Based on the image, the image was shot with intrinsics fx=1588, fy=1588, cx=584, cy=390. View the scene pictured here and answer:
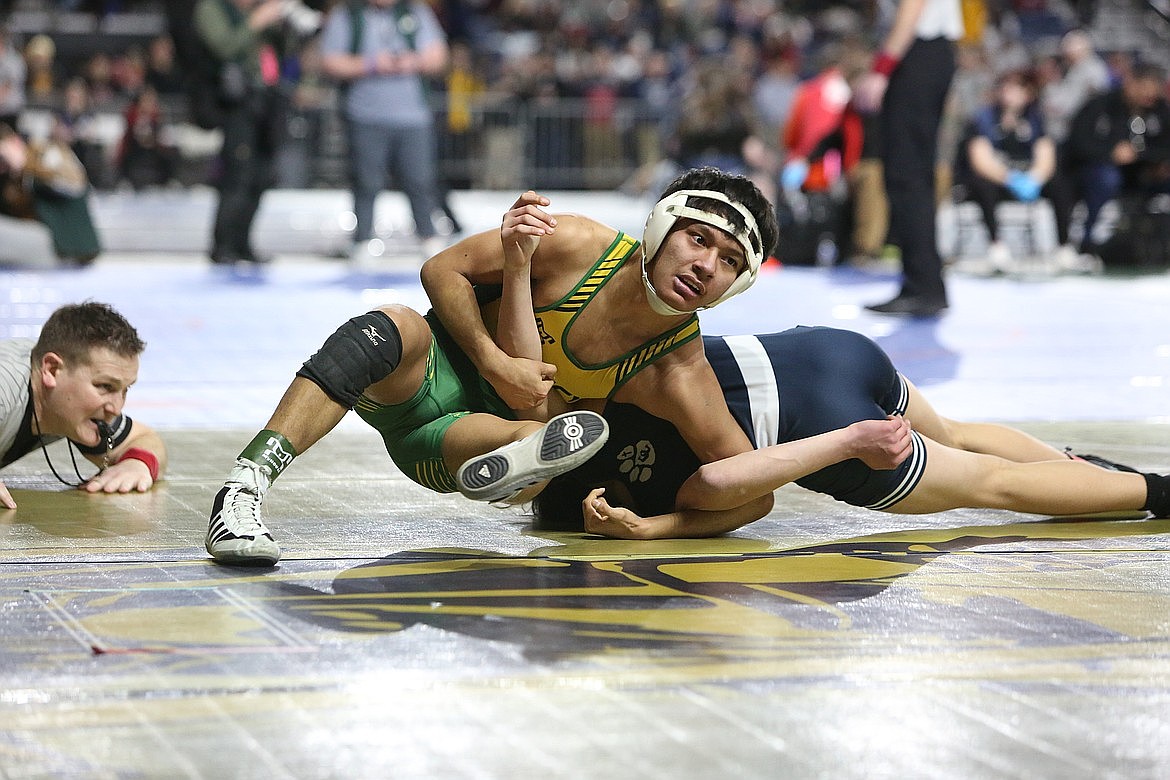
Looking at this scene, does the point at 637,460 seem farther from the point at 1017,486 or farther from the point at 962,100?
the point at 962,100

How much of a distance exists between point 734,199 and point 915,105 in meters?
4.20

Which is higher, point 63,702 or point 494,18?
point 494,18

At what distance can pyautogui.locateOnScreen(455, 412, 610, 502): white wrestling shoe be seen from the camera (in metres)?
3.12

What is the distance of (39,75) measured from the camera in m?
16.4

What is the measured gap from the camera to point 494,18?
20562 mm

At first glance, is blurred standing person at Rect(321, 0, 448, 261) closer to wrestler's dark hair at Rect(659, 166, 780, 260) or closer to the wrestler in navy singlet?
the wrestler in navy singlet

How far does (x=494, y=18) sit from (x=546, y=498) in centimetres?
1756

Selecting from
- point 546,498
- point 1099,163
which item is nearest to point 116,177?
point 1099,163

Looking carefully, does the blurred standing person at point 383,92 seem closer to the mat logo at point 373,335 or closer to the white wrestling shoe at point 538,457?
the mat logo at point 373,335

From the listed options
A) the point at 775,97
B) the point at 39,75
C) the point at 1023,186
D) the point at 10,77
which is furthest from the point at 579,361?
the point at 39,75

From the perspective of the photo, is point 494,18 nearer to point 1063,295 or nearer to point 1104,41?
point 1104,41

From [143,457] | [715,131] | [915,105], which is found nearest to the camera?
[143,457]

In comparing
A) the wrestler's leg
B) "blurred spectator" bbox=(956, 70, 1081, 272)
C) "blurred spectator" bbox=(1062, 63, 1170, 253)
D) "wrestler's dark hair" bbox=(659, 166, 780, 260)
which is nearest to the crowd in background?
"blurred spectator" bbox=(956, 70, 1081, 272)

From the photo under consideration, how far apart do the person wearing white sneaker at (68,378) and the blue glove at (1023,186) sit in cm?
926
